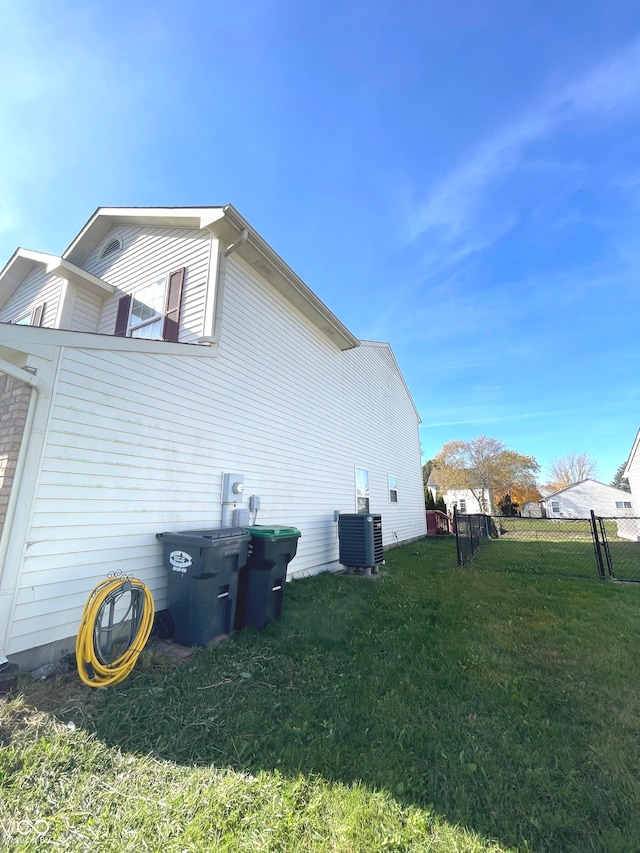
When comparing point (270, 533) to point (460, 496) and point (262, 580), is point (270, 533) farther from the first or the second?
point (460, 496)

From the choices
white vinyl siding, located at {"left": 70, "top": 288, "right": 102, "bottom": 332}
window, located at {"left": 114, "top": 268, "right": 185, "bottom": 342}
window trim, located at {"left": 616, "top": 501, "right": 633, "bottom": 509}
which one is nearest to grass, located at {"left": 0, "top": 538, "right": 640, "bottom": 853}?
window, located at {"left": 114, "top": 268, "right": 185, "bottom": 342}

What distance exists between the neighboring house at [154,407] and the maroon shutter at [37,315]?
0.05 m

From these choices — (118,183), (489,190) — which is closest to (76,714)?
(118,183)

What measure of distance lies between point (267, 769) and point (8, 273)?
35.4ft

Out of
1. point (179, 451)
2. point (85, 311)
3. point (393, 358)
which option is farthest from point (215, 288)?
point (393, 358)

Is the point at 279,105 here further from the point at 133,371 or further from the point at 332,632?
the point at 332,632

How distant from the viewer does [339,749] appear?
2125 millimetres

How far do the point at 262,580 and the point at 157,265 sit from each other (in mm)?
5552

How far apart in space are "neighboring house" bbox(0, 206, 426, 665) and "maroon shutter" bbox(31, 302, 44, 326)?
1.9 inches

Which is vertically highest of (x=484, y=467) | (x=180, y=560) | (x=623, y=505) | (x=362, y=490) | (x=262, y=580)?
Result: (x=484, y=467)

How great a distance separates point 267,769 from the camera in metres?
1.96

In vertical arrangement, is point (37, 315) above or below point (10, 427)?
above

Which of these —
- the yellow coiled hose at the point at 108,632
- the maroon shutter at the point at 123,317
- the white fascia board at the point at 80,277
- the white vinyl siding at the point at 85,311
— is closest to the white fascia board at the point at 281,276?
the maroon shutter at the point at 123,317

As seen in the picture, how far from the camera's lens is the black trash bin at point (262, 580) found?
3992mm
